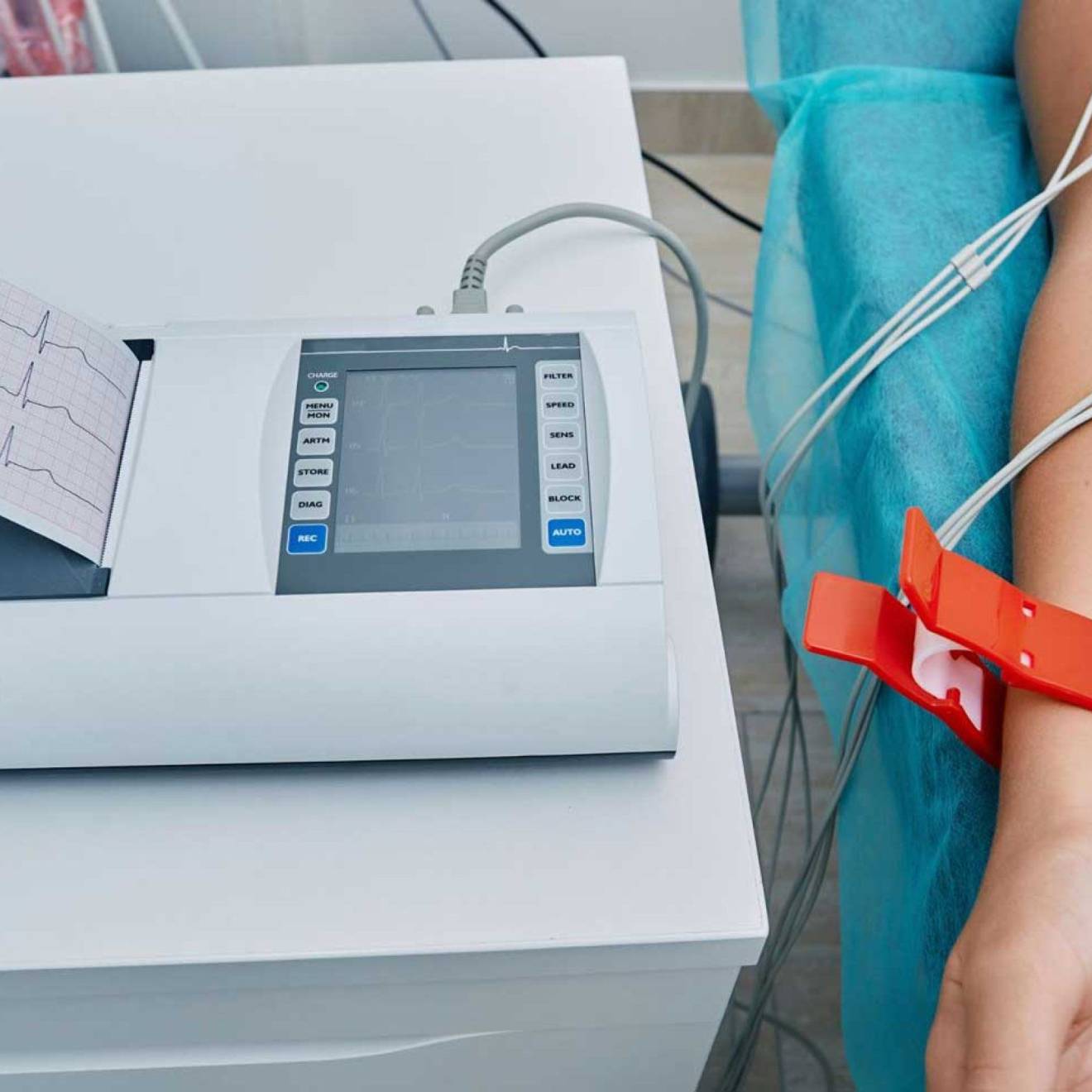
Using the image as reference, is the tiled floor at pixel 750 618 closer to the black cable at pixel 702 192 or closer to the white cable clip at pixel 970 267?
the black cable at pixel 702 192

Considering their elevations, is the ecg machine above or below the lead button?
below

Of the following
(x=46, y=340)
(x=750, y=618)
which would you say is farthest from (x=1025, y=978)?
(x=750, y=618)

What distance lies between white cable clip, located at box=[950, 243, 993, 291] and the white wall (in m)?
1.04

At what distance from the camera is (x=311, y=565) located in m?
0.44

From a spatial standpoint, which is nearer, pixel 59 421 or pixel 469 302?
pixel 59 421

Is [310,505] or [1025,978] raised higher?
[310,505]

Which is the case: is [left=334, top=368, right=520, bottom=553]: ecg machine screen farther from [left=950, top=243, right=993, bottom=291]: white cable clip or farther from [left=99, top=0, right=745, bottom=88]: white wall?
[left=99, top=0, right=745, bottom=88]: white wall

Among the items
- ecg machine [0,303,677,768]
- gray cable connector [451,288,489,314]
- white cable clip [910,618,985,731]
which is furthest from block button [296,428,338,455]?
white cable clip [910,618,985,731]

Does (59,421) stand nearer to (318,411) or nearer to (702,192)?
(318,411)

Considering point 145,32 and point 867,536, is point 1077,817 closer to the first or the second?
point 867,536

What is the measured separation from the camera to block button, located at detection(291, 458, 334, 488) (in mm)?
462

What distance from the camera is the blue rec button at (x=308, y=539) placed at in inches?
17.5

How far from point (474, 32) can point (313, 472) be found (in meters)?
1.27

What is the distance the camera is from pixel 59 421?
442mm
